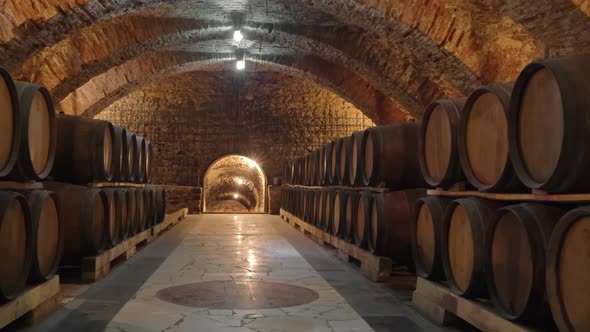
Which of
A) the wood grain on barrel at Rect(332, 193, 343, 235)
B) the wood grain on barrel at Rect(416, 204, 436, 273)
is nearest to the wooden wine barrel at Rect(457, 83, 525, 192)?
the wood grain on barrel at Rect(416, 204, 436, 273)

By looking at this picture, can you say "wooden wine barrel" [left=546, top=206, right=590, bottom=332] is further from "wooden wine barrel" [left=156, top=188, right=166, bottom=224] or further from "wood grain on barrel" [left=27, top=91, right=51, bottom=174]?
"wooden wine barrel" [left=156, top=188, right=166, bottom=224]

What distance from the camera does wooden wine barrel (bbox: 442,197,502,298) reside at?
2.87m

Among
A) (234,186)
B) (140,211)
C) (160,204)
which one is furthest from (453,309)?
(234,186)

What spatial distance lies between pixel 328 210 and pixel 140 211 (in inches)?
93.7

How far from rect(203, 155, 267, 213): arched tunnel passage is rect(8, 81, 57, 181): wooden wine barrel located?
12218 millimetres

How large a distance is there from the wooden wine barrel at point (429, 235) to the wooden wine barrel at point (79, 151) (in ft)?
9.30

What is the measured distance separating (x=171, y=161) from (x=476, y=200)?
43.9 feet

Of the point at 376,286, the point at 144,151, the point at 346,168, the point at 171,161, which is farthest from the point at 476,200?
the point at 171,161

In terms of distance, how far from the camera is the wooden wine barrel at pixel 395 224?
4.64m

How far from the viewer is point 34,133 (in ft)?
11.7

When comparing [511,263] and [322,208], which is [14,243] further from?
[322,208]

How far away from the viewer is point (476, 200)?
9.84 feet

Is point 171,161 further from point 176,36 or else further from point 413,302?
point 413,302

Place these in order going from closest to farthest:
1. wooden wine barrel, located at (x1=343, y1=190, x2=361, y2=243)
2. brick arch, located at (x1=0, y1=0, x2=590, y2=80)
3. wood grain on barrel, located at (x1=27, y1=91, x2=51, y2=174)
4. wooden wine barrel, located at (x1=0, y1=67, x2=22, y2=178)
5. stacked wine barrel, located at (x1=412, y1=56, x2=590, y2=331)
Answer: stacked wine barrel, located at (x1=412, y1=56, x2=590, y2=331) → wooden wine barrel, located at (x1=0, y1=67, x2=22, y2=178) → wood grain on barrel, located at (x1=27, y1=91, x2=51, y2=174) → brick arch, located at (x1=0, y1=0, x2=590, y2=80) → wooden wine barrel, located at (x1=343, y1=190, x2=361, y2=243)
